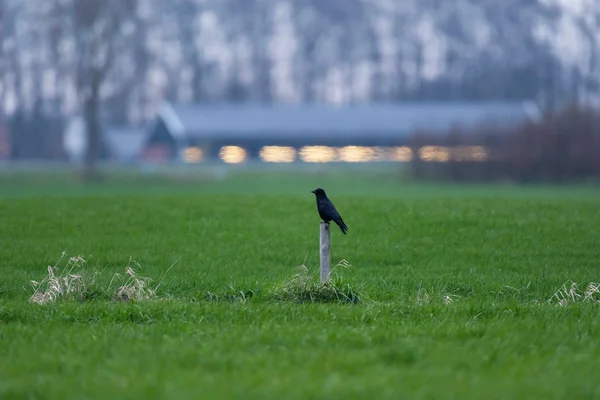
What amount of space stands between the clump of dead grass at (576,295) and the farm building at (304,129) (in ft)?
205

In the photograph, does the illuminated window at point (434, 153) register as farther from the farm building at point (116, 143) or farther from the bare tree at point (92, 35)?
the farm building at point (116, 143)

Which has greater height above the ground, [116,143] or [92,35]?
[92,35]

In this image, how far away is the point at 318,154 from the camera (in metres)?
78.2

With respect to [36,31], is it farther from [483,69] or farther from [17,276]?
[17,276]

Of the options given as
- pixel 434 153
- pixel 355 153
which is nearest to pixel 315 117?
pixel 355 153

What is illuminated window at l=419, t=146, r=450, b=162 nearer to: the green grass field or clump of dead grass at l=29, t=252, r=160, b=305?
the green grass field

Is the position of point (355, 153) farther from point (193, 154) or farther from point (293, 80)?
point (293, 80)

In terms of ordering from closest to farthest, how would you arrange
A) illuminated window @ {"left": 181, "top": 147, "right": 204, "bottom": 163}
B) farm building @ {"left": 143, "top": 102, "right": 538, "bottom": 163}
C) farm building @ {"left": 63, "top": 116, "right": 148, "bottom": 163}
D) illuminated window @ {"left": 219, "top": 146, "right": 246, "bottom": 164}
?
farm building @ {"left": 143, "top": 102, "right": 538, "bottom": 163} → illuminated window @ {"left": 219, "top": 146, "right": 246, "bottom": 164} → illuminated window @ {"left": 181, "top": 147, "right": 204, "bottom": 163} → farm building @ {"left": 63, "top": 116, "right": 148, "bottom": 163}

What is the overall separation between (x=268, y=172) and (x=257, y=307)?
54302mm

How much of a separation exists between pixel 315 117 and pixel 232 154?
7782 millimetres

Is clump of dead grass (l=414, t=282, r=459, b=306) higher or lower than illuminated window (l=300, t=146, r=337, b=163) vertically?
lower

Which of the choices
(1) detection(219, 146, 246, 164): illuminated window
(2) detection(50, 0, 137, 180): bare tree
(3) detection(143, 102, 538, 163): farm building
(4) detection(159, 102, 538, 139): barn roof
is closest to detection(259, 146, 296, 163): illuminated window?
(3) detection(143, 102, 538, 163): farm building

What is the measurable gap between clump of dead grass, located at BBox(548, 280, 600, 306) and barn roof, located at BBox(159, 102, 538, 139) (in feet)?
207

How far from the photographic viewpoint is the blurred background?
3061 inches
